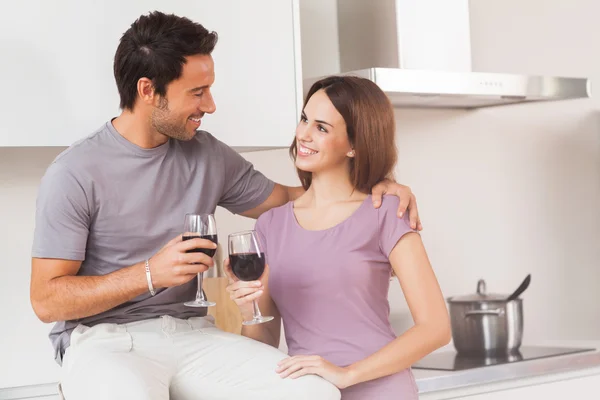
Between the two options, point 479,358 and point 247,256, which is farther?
point 479,358

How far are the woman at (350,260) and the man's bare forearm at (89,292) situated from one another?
0.64 ft

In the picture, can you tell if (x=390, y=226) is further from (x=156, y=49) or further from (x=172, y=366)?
(x=156, y=49)

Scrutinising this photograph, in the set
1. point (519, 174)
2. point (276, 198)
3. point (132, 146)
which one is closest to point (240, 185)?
point (276, 198)

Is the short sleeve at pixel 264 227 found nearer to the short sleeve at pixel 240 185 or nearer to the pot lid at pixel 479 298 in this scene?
the short sleeve at pixel 240 185

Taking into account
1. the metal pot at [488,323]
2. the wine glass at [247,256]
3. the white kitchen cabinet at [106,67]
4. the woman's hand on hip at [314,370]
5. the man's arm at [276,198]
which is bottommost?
the metal pot at [488,323]

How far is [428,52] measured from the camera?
3.06 m

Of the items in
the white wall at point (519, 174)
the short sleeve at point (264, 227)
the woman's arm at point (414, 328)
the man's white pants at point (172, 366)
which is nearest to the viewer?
the man's white pants at point (172, 366)

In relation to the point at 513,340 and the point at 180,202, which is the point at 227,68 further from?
the point at 513,340

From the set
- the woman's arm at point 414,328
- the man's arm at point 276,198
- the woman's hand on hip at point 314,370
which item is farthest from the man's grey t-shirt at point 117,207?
the woman's arm at point 414,328

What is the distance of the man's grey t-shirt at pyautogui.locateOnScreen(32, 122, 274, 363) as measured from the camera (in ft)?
6.39

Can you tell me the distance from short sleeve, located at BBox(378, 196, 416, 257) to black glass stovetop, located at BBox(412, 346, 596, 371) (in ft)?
3.17

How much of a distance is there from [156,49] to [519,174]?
211cm

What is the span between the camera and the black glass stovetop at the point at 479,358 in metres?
2.91

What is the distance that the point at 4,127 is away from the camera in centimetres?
213
